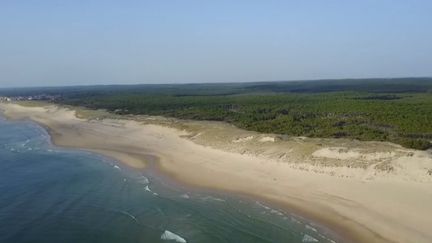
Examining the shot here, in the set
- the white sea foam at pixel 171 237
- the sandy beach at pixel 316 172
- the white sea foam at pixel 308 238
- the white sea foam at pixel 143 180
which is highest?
the sandy beach at pixel 316 172

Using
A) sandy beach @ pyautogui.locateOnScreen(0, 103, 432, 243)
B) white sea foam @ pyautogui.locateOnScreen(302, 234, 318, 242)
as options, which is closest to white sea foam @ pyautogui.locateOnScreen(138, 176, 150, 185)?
sandy beach @ pyautogui.locateOnScreen(0, 103, 432, 243)

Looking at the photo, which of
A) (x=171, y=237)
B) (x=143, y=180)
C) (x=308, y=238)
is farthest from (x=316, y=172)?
(x=171, y=237)

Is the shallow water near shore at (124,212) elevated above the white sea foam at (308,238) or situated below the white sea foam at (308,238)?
below

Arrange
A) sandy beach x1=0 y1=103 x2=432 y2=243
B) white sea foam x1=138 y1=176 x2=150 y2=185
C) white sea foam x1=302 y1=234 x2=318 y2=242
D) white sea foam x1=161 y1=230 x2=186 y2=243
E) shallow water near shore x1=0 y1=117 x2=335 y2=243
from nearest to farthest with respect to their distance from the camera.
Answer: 1. white sea foam x1=302 y1=234 x2=318 y2=242
2. white sea foam x1=161 y1=230 x2=186 y2=243
3. shallow water near shore x1=0 y1=117 x2=335 y2=243
4. sandy beach x1=0 y1=103 x2=432 y2=243
5. white sea foam x1=138 y1=176 x2=150 y2=185

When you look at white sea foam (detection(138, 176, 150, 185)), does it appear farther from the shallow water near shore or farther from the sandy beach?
the sandy beach

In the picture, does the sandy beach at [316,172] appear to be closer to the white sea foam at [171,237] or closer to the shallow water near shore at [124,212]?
the shallow water near shore at [124,212]

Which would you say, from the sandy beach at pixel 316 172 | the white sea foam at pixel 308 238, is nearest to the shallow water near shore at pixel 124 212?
the white sea foam at pixel 308 238
